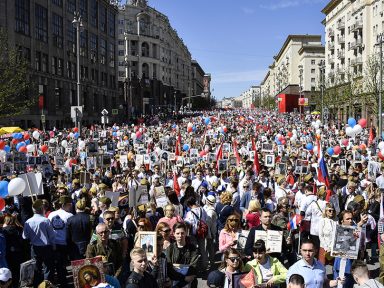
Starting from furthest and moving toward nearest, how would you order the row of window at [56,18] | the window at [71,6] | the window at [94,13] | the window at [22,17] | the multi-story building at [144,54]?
the multi-story building at [144,54] < the window at [94,13] < the window at [71,6] < the row of window at [56,18] < the window at [22,17]

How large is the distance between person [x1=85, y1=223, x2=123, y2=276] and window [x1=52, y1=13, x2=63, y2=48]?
50313 mm

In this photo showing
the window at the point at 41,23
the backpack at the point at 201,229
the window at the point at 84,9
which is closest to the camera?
the backpack at the point at 201,229

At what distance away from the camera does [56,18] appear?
54.8 m

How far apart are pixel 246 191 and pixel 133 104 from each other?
91.1 metres

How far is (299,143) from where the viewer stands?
27.1 meters

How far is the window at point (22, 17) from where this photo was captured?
1777 inches

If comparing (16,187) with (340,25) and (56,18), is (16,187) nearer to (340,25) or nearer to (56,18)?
(56,18)

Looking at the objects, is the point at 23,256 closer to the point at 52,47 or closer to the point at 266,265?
the point at 266,265

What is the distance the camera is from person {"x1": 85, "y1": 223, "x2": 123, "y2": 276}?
21.9 ft

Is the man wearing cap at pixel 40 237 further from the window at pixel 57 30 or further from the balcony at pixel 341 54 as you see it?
the balcony at pixel 341 54

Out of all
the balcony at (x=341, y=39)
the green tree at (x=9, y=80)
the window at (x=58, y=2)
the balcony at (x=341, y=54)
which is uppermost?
the window at (x=58, y=2)

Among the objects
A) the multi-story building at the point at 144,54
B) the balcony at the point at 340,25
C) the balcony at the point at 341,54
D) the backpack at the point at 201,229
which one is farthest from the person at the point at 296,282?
the multi-story building at the point at 144,54

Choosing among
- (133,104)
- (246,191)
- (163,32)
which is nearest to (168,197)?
(246,191)

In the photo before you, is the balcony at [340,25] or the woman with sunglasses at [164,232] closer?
the woman with sunglasses at [164,232]
